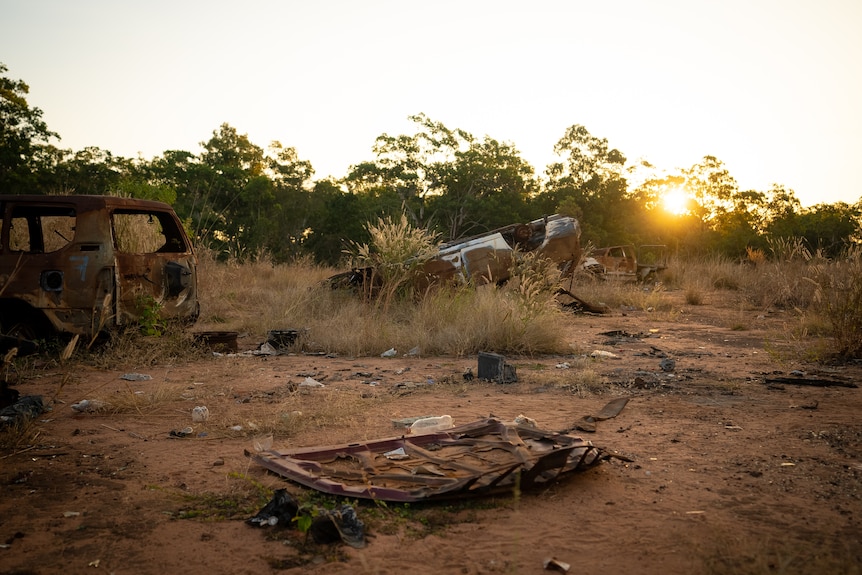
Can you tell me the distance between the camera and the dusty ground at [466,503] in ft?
8.22

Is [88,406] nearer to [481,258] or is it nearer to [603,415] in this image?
[603,415]

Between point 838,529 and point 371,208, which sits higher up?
point 371,208

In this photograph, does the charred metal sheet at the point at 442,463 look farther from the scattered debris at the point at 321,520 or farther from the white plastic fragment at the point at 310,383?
the white plastic fragment at the point at 310,383

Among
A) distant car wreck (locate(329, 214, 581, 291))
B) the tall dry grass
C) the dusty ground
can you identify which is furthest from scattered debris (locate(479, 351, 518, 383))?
distant car wreck (locate(329, 214, 581, 291))

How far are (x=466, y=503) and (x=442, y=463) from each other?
393mm

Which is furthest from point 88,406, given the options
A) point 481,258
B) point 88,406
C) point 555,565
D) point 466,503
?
point 481,258

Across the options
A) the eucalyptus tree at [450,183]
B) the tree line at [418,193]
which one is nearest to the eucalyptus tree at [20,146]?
the tree line at [418,193]

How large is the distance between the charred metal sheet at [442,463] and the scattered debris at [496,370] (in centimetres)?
218

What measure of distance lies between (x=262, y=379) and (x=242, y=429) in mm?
1950

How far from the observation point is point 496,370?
20.4 feet

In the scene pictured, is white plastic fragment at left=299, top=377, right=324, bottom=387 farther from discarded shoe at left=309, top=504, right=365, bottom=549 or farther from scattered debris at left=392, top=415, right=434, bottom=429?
discarded shoe at left=309, top=504, right=365, bottom=549

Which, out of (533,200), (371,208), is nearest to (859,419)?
(371,208)

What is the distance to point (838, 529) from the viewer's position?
2701 mm

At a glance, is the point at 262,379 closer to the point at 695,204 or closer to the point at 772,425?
the point at 772,425
